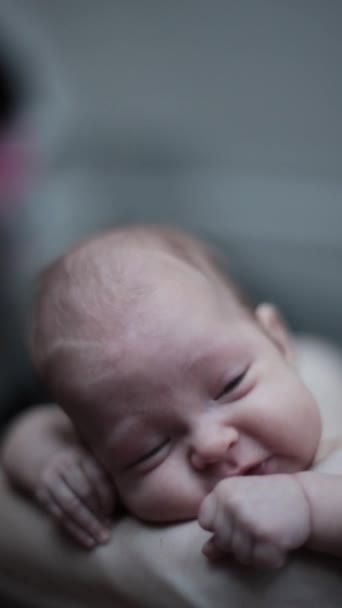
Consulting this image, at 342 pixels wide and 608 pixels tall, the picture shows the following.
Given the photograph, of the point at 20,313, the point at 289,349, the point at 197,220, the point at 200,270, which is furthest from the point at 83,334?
the point at 197,220

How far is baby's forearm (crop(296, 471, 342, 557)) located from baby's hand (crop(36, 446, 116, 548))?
0.25m

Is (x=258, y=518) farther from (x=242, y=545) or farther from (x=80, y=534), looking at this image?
(x=80, y=534)

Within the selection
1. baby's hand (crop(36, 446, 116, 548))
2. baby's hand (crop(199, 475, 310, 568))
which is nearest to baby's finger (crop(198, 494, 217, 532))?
baby's hand (crop(199, 475, 310, 568))

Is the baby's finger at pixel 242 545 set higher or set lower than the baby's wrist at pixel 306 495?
higher

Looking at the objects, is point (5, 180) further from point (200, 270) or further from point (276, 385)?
point (276, 385)

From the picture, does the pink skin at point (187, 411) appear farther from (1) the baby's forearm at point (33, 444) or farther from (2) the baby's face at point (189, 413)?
(1) the baby's forearm at point (33, 444)

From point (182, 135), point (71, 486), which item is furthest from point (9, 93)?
point (71, 486)

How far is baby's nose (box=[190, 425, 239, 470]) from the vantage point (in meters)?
0.78

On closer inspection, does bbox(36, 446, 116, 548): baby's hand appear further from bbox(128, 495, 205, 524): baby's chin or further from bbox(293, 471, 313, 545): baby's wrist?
bbox(293, 471, 313, 545): baby's wrist

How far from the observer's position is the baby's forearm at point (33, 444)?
3.17 ft

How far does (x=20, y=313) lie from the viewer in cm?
181

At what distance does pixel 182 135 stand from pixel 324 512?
5.44 feet

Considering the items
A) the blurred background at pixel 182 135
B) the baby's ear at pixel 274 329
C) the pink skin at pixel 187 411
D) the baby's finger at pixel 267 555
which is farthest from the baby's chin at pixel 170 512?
the blurred background at pixel 182 135

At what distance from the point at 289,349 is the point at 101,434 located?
0.91 feet
